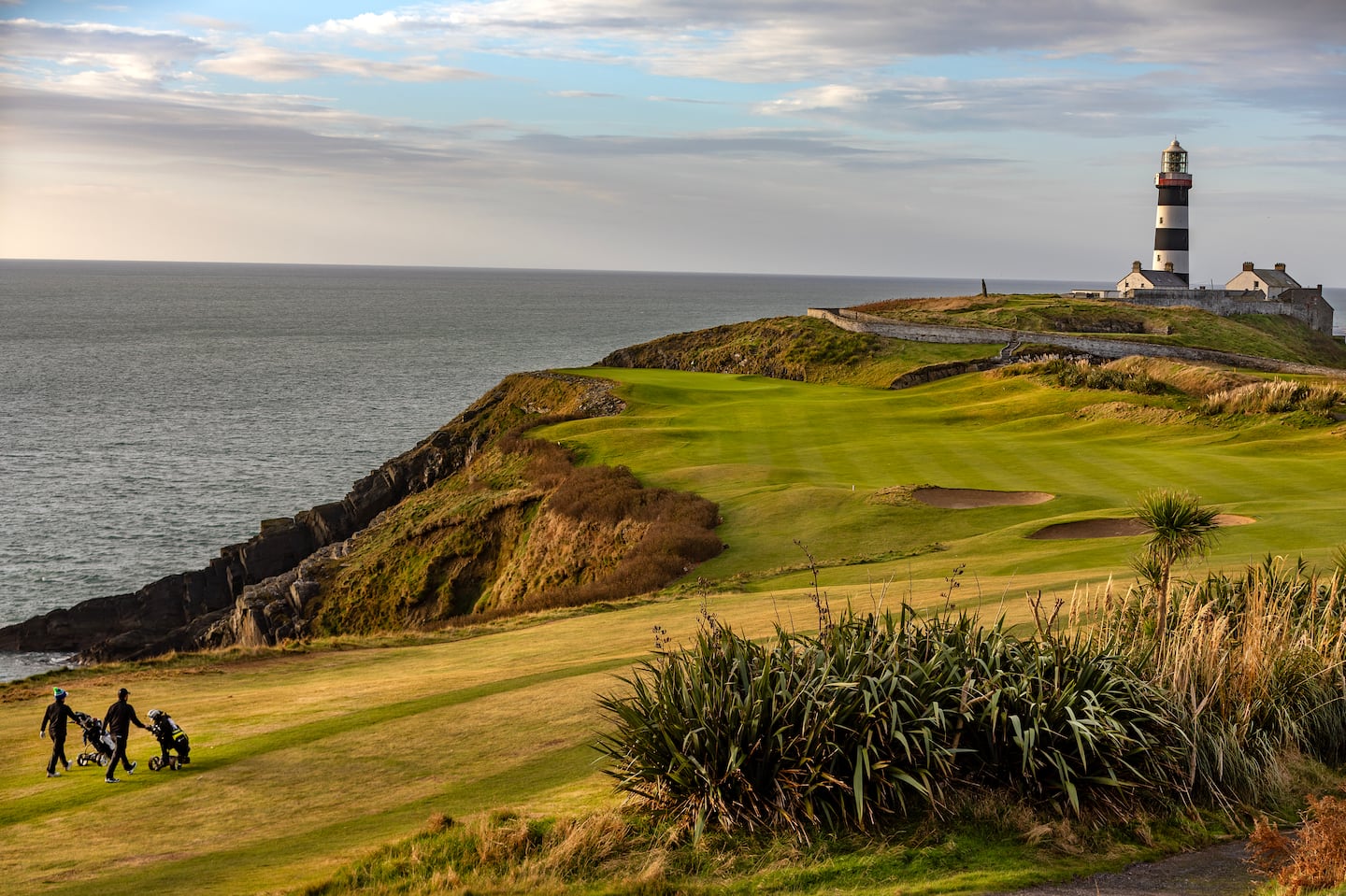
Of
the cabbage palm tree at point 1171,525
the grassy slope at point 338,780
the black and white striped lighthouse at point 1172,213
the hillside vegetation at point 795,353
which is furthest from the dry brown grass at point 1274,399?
the black and white striped lighthouse at point 1172,213

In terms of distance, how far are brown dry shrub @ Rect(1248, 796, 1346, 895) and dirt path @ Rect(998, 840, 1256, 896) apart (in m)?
0.23

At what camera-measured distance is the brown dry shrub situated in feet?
30.0

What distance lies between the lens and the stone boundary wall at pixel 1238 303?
3595 inches

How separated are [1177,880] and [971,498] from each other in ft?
77.7

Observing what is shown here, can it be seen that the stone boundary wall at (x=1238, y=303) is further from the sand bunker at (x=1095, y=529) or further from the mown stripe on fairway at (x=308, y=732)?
the mown stripe on fairway at (x=308, y=732)

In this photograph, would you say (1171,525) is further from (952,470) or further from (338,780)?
(952,470)

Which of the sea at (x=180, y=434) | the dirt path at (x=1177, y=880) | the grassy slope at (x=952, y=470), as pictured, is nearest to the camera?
the dirt path at (x=1177, y=880)

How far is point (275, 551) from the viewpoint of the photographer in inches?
1940

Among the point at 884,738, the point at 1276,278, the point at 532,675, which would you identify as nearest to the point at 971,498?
the point at 532,675

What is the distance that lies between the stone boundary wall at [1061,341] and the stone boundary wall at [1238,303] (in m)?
19.3

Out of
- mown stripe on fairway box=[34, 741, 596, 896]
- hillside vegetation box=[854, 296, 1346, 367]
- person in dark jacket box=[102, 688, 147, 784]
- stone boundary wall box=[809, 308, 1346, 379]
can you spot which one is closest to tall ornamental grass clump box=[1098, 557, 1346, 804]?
mown stripe on fairway box=[34, 741, 596, 896]

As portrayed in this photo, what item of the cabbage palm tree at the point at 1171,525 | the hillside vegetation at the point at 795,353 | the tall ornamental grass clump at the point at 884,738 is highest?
the hillside vegetation at the point at 795,353

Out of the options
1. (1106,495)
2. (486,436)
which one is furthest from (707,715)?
(486,436)

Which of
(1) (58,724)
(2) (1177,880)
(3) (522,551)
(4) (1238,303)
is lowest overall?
(3) (522,551)
